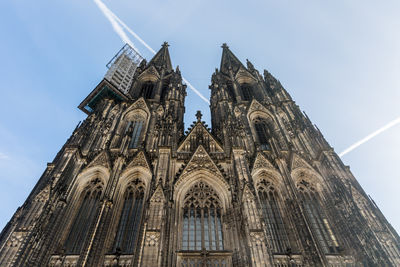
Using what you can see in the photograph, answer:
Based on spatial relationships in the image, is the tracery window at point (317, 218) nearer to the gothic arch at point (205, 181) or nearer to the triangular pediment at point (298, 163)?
the triangular pediment at point (298, 163)

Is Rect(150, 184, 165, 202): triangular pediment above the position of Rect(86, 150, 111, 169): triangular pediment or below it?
below

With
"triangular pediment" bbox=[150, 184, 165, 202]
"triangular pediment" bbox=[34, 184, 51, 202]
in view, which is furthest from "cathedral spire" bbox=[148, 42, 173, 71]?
"triangular pediment" bbox=[150, 184, 165, 202]

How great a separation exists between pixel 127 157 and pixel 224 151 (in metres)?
6.28

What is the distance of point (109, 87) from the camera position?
85.9 feet

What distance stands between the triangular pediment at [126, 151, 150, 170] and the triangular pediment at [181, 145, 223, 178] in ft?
8.06

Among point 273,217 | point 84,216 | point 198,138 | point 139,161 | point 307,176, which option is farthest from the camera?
point 198,138

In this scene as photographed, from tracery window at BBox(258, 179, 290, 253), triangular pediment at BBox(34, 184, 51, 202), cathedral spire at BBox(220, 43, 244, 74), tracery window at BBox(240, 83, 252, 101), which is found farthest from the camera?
cathedral spire at BBox(220, 43, 244, 74)

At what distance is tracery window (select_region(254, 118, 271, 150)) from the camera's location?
20.4 m

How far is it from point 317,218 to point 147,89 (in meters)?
19.3

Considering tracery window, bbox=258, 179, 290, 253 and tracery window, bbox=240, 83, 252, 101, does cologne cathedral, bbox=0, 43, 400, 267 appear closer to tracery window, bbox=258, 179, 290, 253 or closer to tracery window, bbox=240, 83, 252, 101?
tracery window, bbox=258, 179, 290, 253

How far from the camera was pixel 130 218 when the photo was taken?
47.8 feet

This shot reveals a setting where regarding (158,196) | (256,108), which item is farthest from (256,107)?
(158,196)

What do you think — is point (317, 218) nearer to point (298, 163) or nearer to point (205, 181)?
point (298, 163)

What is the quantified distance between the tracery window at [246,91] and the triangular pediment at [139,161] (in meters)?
12.6
